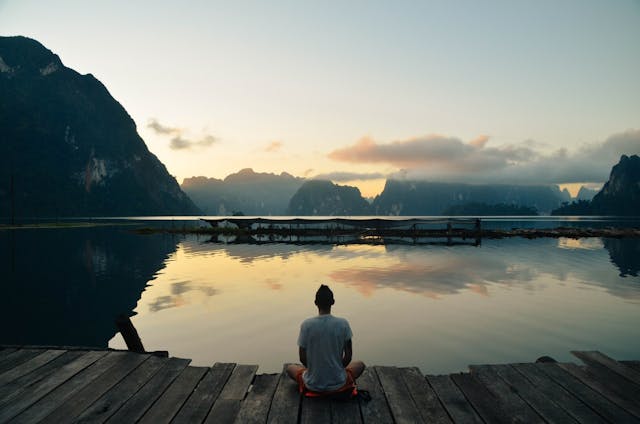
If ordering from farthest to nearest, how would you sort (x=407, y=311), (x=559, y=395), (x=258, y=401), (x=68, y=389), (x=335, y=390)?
(x=407, y=311) → (x=68, y=389) → (x=559, y=395) → (x=258, y=401) → (x=335, y=390)

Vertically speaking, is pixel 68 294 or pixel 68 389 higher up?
pixel 68 389

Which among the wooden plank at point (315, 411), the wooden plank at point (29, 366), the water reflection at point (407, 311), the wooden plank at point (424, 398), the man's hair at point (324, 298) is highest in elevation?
the man's hair at point (324, 298)

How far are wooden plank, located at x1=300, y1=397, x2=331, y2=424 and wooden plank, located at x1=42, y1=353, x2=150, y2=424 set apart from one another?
3502 mm

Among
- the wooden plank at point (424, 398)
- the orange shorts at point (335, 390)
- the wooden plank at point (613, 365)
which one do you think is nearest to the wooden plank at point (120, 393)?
the orange shorts at point (335, 390)

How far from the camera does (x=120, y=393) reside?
642 cm

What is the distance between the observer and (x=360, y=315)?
16234mm

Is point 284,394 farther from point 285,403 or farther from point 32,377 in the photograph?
point 32,377

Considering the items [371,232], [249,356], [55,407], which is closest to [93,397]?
[55,407]

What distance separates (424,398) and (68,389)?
624 cm

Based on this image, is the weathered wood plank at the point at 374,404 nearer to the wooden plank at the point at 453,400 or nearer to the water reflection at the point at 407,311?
the wooden plank at the point at 453,400

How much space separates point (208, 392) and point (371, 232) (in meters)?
67.2

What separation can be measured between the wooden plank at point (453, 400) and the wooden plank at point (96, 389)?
19.1 feet

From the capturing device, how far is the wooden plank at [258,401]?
5543 millimetres

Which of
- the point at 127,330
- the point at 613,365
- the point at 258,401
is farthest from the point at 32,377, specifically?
the point at 613,365
